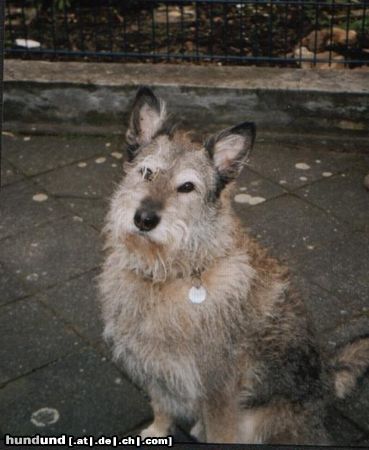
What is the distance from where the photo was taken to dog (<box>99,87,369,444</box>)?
3914mm

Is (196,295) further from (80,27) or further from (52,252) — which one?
(80,27)

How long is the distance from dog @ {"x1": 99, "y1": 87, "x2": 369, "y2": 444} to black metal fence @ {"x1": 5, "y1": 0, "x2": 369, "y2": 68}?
409 cm

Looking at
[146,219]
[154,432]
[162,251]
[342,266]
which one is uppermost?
[146,219]

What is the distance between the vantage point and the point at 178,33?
9094mm

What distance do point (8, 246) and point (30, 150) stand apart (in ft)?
5.33

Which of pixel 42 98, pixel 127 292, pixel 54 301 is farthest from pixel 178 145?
pixel 42 98

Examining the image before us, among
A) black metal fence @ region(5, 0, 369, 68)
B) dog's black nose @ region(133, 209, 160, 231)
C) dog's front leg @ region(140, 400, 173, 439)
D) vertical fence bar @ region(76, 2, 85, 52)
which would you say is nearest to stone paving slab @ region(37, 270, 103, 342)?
dog's front leg @ region(140, 400, 173, 439)

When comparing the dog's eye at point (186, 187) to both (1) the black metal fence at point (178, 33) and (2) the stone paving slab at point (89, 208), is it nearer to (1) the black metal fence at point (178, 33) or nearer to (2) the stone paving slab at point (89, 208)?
(2) the stone paving slab at point (89, 208)

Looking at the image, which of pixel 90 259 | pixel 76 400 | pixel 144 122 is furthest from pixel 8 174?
pixel 144 122

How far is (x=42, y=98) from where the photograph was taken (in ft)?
25.1

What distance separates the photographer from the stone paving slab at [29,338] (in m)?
4.96

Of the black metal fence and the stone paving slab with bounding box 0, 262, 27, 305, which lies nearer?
the stone paving slab with bounding box 0, 262, 27, 305

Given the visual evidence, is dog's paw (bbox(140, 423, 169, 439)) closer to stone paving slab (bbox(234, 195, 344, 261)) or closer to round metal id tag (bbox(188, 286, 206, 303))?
round metal id tag (bbox(188, 286, 206, 303))

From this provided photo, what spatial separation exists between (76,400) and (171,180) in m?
1.67
